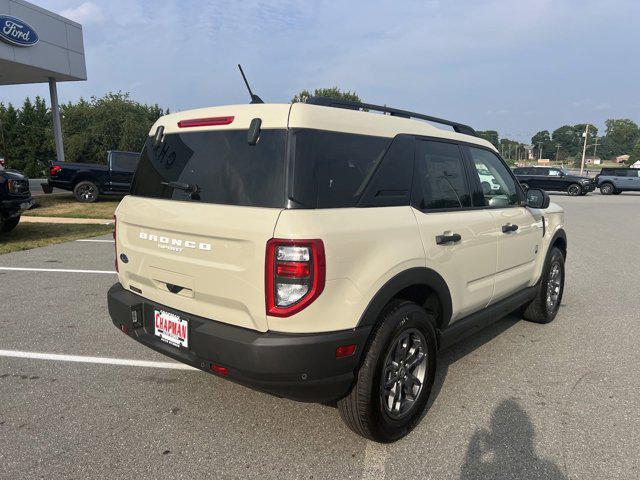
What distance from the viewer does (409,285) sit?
2.72m

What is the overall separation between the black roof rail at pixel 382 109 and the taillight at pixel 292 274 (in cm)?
87

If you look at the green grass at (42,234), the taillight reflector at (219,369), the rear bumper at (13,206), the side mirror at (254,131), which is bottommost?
the green grass at (42,234)

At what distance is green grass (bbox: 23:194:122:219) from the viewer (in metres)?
13.1

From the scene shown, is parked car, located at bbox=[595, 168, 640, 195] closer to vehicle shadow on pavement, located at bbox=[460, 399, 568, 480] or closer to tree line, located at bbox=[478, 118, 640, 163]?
vehicle shadow on pavement, located at bbox=[460, 399, 568, 480]

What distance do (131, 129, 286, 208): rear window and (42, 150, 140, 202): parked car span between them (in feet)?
44.4

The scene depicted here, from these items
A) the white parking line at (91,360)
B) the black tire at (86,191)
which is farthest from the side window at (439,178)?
the black tire at (86,191)

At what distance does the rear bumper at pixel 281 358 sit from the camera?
2.30 metres

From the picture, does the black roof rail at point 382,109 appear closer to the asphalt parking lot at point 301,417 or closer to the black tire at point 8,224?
the asphalt parking lot at point 301,417

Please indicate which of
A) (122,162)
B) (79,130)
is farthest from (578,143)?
(122,162)

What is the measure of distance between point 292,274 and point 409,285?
2.61 feet

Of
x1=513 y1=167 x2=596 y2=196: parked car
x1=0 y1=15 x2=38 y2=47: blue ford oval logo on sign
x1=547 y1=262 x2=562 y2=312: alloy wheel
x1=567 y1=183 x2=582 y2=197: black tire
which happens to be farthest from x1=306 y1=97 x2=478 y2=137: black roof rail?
x1=567 y1=183 x2=582 y2=197: black tire

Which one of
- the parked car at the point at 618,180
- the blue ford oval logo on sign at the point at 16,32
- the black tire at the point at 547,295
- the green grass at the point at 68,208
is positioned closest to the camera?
the black tire at the point at 547,295

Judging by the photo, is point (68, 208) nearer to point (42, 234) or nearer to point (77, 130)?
point (42, 234)

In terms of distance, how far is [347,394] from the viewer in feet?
8.50
